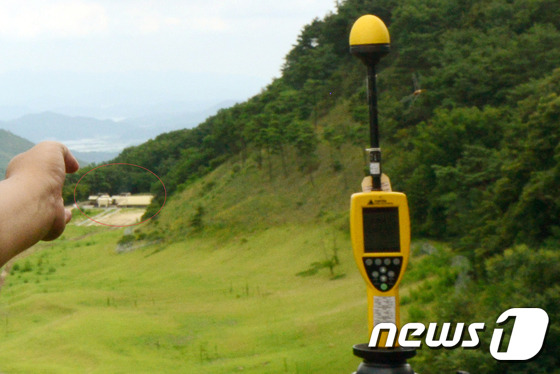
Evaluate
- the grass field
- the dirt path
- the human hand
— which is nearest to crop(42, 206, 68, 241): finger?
the human hand

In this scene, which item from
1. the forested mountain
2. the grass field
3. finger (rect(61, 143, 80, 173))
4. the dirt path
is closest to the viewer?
finger (rect(61, 143, 80, 173))

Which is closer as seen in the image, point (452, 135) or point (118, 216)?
point (118, 216)

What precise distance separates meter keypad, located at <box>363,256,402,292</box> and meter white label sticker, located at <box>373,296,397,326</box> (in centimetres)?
4

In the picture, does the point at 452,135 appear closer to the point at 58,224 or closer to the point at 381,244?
the point at 381,244

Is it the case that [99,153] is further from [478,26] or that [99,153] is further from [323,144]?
[323,144]

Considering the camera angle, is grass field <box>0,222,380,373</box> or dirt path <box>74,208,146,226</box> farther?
grass field <box>0,222,380,373</box>

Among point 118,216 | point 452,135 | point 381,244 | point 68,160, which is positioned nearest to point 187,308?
point 452,135

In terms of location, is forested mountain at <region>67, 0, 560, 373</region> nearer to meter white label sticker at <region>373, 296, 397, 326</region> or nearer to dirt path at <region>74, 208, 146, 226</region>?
dirt path at <region>74, 208, 146, 226</region>

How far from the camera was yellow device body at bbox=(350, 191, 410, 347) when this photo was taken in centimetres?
317

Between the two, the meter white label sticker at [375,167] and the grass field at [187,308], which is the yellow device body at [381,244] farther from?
the grass field at [187,308]

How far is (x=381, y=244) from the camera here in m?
3.24

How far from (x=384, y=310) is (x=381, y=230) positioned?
0.28 m

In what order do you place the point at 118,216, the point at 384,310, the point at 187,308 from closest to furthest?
the point at 384,310 → the point at 118,216 → the point at 187,308

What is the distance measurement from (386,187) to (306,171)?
1709 inches
